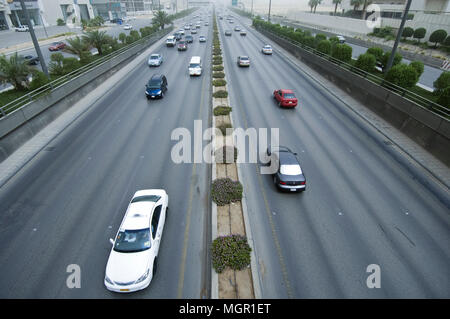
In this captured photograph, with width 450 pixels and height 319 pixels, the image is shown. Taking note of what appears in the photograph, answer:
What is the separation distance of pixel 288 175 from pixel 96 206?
10236 millimetres

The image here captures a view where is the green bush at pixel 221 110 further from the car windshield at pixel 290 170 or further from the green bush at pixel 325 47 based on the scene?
the green bush at pixel 325 47

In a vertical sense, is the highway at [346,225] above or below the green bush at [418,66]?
below

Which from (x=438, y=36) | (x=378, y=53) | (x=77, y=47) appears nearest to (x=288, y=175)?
(x=378, y=53)

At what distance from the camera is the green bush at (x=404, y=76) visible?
20177 millimetres

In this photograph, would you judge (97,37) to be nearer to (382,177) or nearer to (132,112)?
(132,112)

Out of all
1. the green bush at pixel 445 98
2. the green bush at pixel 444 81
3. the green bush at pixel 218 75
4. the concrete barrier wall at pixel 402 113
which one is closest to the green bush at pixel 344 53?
the concrete barrier wall at pixel 402 113

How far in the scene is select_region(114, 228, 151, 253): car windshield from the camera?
8.95 m

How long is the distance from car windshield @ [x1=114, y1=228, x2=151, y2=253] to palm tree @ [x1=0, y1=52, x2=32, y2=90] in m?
19.9

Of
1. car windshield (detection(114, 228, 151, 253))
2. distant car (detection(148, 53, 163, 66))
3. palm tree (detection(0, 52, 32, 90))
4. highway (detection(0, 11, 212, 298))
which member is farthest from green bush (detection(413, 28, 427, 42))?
palm tree (detection(0, 52, 32, 90))

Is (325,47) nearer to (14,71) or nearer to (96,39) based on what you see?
(96,39)

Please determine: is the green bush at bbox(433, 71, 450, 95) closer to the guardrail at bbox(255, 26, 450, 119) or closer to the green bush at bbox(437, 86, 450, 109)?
the guardrail at bbox(255, 26, 450, 119)

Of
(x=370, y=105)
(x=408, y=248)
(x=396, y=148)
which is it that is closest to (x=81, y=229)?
(x=408, y=248)

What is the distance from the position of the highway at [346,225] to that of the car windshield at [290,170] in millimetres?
1204
